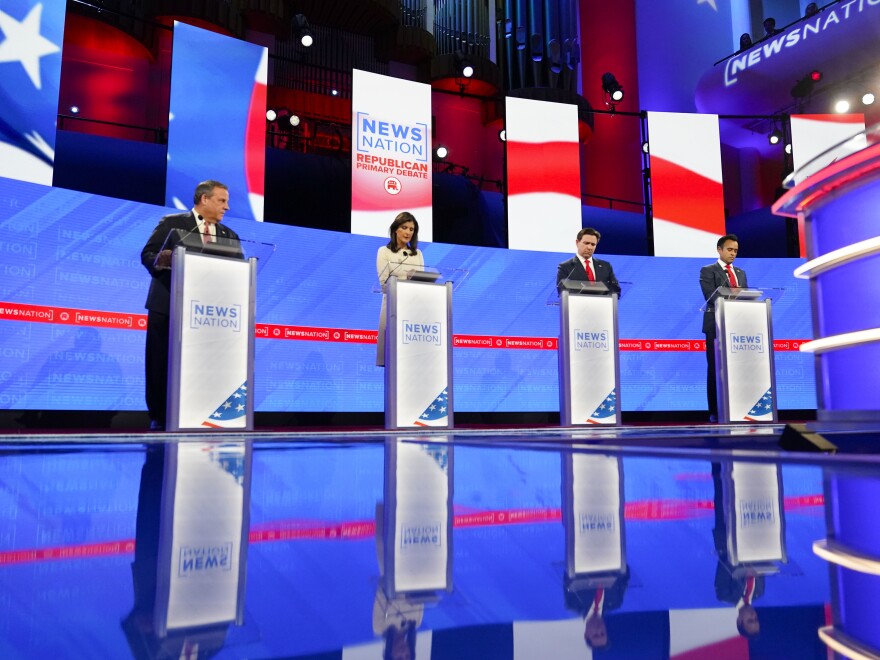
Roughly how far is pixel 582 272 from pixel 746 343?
1178mm

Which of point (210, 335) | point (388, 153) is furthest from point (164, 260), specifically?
point (388, 153)

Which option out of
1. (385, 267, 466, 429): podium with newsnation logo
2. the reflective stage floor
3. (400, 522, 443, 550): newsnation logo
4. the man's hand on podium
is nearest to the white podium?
(385, 267, 466, 429): podium with newsnation logo

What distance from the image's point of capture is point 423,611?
0.45 metres

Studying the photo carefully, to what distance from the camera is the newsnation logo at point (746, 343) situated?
487cm

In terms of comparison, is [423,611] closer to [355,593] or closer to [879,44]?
[355,593]

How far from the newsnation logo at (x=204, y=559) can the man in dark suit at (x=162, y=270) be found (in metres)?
3.01

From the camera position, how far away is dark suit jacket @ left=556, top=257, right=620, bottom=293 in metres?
4.83

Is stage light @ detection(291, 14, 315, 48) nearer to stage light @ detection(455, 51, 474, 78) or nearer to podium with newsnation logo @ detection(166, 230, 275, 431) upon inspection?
stage light @ detection(455, 51, 474, 78)

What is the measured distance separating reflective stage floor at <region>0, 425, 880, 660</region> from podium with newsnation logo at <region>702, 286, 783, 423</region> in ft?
11.8

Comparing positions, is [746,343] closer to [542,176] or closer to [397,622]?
[542,176]

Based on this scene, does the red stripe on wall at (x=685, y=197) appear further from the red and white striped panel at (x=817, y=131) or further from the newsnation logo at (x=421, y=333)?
the newsnation logo at (x=421, y=333)

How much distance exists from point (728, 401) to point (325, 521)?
4.48m

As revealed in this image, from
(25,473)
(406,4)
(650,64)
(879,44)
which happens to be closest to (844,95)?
(879,44)

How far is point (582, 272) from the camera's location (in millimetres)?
4910
